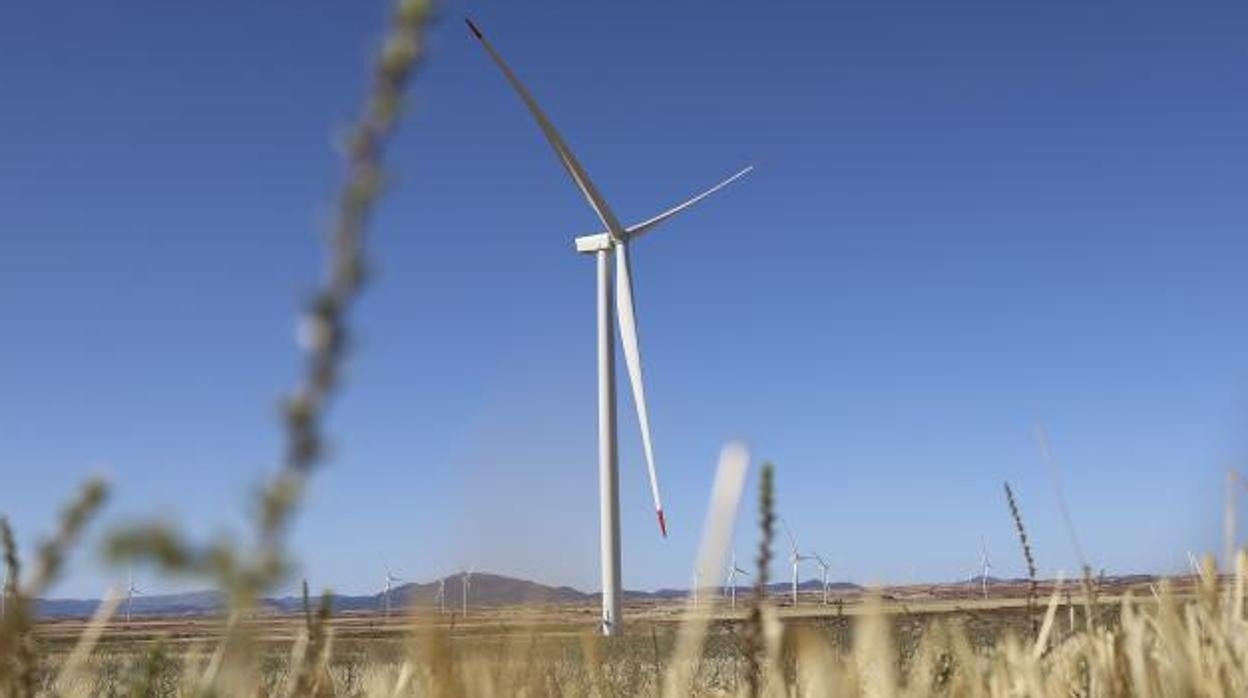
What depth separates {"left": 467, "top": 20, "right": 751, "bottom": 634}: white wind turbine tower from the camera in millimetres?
33875

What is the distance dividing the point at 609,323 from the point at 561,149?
352 inches

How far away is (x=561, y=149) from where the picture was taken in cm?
3400

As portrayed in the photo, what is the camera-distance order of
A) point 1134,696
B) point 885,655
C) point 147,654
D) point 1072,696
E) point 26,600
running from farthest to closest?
point 1072,696, point 1134,696, point 885,655, point 147,654, point 26,600

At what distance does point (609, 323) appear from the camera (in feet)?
137

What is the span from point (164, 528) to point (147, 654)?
1002 millimetres

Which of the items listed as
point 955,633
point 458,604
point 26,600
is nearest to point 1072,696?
point 955,633

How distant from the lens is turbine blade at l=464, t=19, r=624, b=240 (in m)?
32.2

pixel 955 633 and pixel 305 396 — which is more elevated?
pixel 305 396

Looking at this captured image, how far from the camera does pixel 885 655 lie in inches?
92.5

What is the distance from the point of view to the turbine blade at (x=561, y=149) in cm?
3216

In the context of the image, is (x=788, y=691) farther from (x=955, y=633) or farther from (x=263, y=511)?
(x=263, y=511)

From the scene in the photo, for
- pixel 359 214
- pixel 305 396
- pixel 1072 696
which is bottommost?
pixel 1072 696

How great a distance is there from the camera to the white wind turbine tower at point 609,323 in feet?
111

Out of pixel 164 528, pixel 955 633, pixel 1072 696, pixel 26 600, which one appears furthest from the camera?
pixel 1072 696
